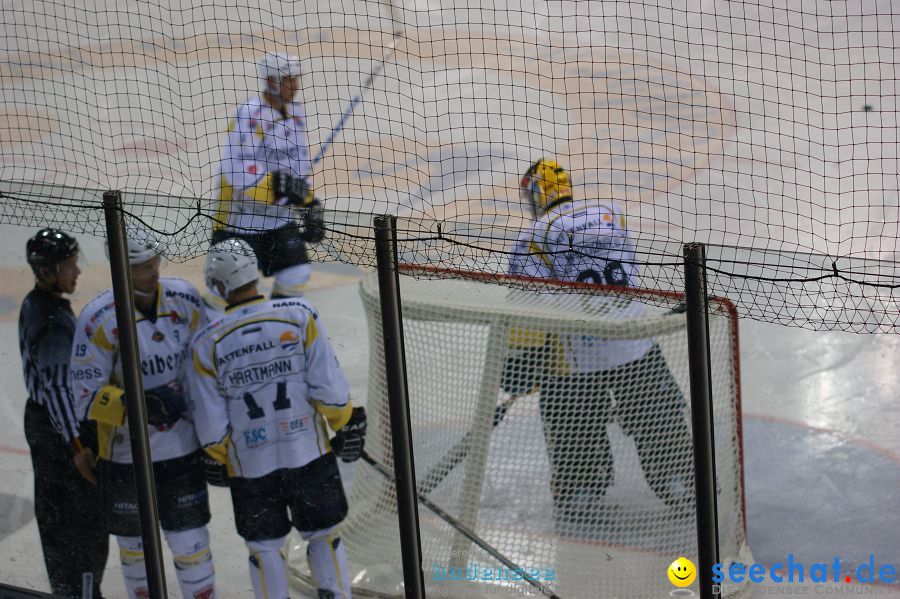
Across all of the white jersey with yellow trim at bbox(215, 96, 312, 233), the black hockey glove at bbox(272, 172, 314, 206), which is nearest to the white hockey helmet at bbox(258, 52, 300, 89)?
the white jersey with yellow trim at bbox(215, 96, 312, 233)

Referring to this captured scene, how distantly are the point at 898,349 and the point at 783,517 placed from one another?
1.56 metres

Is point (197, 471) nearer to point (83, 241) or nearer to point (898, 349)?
point (83, 241)

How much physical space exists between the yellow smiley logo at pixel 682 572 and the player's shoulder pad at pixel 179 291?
5.35ft

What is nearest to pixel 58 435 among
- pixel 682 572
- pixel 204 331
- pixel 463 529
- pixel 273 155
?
pixel 204 331

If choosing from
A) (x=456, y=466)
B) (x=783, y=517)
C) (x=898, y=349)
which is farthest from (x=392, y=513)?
(x=898, y=349)

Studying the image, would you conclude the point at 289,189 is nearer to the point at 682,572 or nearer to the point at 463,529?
the point at 463,529

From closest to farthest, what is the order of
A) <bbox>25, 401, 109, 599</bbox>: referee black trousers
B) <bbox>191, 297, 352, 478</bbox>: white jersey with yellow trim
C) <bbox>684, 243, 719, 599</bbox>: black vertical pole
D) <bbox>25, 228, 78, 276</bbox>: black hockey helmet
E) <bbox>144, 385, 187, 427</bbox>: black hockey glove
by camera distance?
1. <bbox>684, 243, 719, 599</bbox>: black vertical pole
2. <bbox>191, 297, 352, 478</bbox>: white jersey with yellow trim
3. <bbox>144, 385, 187, 427</bbox>: black hockey glove
4. <bbox>25, 228, 78, 276</bbox>: black hockey helmet
5. <bbox>25, 401, 109, 599</bbox>: referee black trousers

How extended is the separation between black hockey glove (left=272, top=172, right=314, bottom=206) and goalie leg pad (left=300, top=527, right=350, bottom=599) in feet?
5.18

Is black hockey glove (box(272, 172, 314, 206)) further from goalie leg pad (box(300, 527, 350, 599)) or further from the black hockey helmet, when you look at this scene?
goalie leg pad (box(300, 527, 350, 599))

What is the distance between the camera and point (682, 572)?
10.3ft

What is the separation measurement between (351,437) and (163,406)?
1.77ft

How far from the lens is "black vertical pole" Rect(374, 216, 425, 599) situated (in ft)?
6.15

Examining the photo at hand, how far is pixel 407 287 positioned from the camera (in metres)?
3.41

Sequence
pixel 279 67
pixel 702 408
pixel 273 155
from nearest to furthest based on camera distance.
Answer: pixel 702 408, pixel 273 155, pixel 279 67
